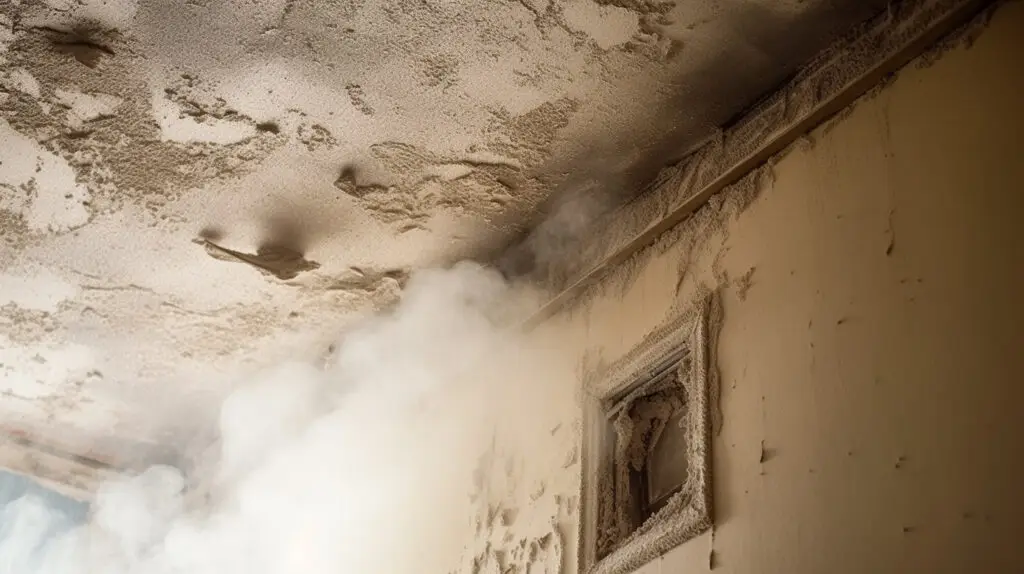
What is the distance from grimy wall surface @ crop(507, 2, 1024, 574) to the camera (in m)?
1.64

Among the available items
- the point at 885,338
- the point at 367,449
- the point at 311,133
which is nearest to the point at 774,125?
the point at 885,338

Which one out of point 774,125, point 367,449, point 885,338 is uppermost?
point 774,125

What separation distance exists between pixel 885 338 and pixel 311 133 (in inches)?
59.3

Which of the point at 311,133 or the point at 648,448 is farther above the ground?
the point at 311,133

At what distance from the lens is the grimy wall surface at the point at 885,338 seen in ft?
5.38

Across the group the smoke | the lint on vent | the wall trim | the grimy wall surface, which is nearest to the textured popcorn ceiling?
the wall trim

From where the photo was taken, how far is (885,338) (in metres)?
1.86

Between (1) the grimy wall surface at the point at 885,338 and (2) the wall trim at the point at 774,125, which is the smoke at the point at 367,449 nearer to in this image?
(2) the wall trim at the point at 774,125

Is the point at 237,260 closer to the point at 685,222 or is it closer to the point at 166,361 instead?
the point at 166,361

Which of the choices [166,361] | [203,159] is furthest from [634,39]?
[166,361]

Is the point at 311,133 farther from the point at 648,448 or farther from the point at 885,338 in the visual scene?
the point at 885,338

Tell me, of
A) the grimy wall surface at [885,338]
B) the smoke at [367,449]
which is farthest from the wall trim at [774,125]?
the smoke at [367,449]

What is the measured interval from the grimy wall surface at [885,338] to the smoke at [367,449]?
780 mm

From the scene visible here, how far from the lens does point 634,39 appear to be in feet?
7.73
